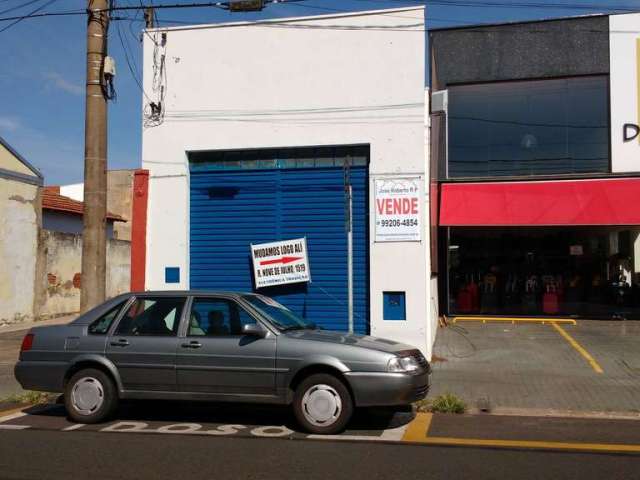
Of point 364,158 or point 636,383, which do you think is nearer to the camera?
point 636,383

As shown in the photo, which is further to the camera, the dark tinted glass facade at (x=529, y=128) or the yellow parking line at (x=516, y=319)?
the dark tinted glass facade at (x=529, y=128)

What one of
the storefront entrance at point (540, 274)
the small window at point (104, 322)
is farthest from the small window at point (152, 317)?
the storefront entrance at point (540, 274)

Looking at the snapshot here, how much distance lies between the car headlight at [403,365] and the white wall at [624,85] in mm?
13206

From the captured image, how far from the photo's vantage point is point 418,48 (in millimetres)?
11656

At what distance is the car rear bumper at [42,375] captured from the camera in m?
7.47

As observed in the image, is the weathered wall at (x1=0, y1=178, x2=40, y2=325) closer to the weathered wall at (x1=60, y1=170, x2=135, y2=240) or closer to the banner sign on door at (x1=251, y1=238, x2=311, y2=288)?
the banner sign on door at (x1=251, y1=238, x2=311, y2=288)

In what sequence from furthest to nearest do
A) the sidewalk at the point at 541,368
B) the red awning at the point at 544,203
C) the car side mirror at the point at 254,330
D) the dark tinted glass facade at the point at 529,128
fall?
the dark tinted glass facade at the point at 529,128
the red awning at the point at 544,203
the sidewalk at the point at 541,368
the car side mirror at the point at 254,330

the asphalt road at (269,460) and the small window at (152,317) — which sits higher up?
the small window at (152,317)

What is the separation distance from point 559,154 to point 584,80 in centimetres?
217

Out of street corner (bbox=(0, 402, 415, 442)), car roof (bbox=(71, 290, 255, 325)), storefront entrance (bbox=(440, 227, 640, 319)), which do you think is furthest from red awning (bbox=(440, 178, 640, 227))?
car roof (bbox=(71, 290, 255, 325))

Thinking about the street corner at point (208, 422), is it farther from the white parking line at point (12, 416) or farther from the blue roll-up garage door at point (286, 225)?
the blue roll-up garage door at point (286, 225)

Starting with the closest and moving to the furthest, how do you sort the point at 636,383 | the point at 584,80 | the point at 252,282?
the point at 636,383 < the point at 252,282 < the point at 584,80

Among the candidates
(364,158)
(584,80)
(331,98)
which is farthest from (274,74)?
(584,80)

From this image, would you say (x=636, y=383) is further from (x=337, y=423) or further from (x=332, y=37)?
(x=332, y=37)
